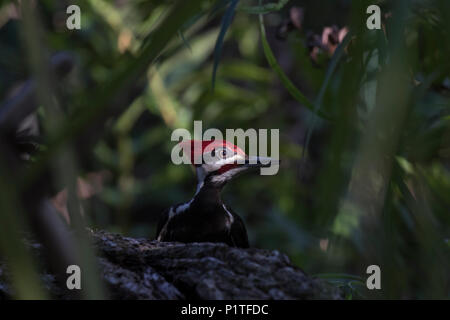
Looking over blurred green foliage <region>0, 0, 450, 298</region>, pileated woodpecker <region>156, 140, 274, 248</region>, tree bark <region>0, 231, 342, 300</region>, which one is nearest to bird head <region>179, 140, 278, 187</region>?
pileated woodpecker <region>156, 140, 274, 248</region>

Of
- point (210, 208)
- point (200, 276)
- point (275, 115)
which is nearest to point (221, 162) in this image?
point (210, 208)

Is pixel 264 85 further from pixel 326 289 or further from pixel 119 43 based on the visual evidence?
pixel 326 289

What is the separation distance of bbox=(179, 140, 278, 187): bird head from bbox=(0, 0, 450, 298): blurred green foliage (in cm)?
14

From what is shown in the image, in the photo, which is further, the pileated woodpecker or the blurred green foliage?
the pileated woodpecker

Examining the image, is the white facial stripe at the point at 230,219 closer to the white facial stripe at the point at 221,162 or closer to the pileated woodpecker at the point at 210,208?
the pileated woodpecker at the point at 210,208

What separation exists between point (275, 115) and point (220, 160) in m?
1.85

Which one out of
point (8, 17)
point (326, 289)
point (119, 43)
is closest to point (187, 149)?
point (326, 289)

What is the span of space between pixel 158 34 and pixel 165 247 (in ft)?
1.83

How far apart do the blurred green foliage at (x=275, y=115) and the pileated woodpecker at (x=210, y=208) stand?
167 mm

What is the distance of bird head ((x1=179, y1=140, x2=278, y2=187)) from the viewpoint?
60.8 inches

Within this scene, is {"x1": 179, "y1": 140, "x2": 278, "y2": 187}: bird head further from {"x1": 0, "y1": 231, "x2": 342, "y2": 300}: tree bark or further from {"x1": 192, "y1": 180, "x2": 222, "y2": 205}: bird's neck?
{"x1": 0, "y1": 231, "x2": 342, "y2": 300}: tree bark

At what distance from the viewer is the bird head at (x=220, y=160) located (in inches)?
60.8

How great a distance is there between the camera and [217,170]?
1589mm

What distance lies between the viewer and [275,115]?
3.38 meters
